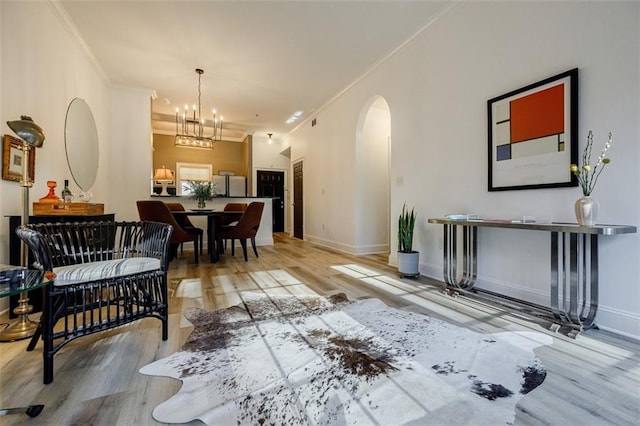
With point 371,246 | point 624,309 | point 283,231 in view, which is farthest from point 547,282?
point 283,231

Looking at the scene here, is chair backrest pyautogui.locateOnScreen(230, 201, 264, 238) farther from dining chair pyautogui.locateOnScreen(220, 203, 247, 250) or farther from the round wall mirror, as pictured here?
the round wall mirror

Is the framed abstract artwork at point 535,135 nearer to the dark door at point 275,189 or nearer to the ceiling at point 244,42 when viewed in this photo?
the ceiling at point 244,42

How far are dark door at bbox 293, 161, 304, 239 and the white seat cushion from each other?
546 cm

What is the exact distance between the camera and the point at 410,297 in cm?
257

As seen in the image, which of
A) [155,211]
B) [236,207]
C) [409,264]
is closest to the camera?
[409,264]

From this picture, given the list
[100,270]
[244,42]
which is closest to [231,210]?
[244,42]

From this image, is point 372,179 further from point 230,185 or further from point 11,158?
point 230,185

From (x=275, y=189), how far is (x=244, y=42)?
17.6 ft

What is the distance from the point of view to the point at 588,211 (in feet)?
5.66

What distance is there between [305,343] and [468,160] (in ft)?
7.65

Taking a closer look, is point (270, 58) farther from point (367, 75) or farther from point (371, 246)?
point (371, 246)

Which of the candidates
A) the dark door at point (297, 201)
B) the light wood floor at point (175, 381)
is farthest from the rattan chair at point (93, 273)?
the dark door at point (297, 201)

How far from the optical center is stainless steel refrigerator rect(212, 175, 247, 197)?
26.7 ft

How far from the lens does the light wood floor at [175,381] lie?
43.6 inches
